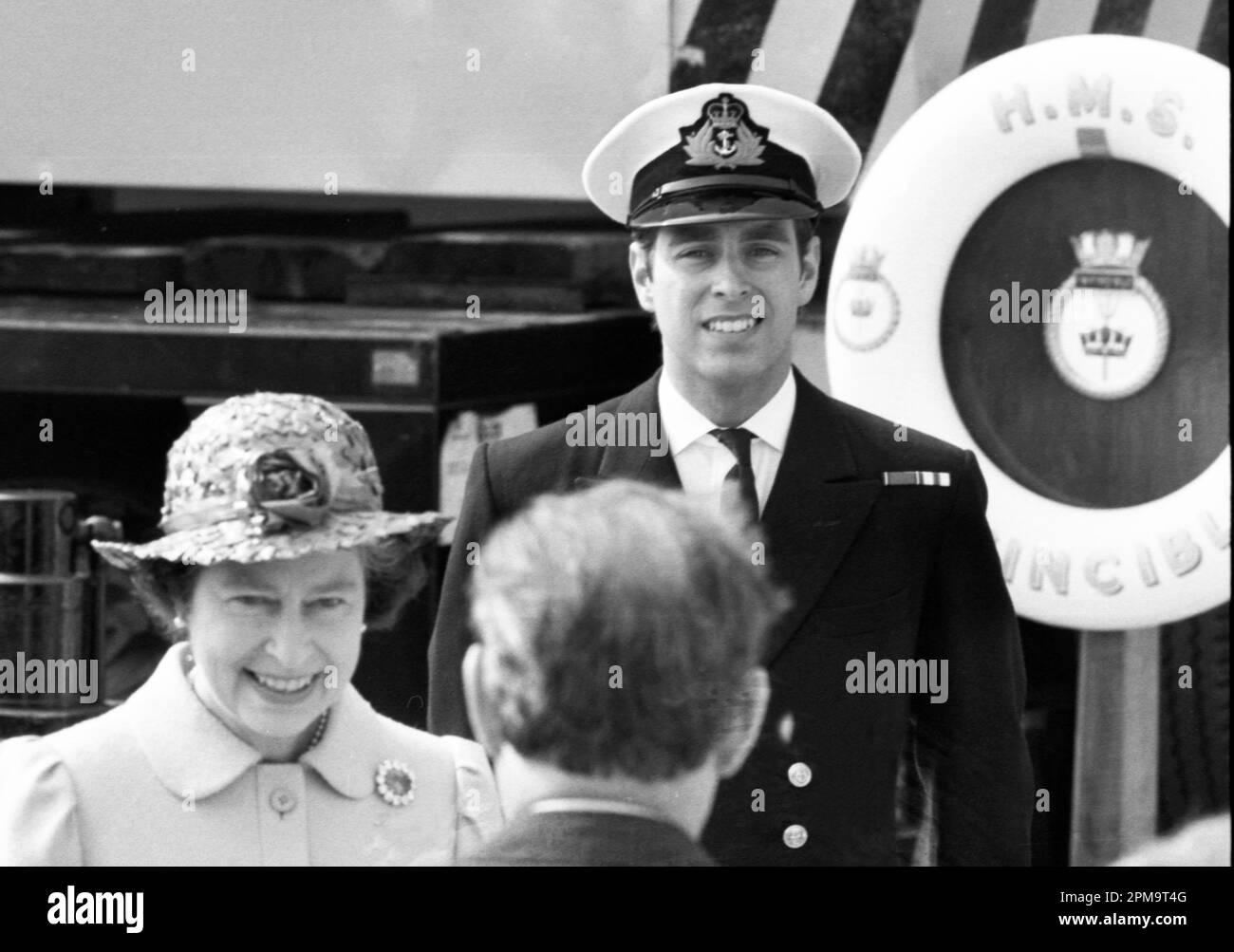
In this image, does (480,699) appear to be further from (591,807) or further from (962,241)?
(962,241)

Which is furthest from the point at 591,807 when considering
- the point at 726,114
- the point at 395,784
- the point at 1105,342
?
the point at 1105,342

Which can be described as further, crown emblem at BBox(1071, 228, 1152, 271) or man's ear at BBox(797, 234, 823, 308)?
crown emblem at BBox(1071, 228, 1152, 271)

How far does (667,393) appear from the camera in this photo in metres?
2.67

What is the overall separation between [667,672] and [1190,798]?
138 centimetres

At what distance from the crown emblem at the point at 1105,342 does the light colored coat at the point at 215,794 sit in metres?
1.09

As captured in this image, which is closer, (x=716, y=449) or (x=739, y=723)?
(x=739, y=723)

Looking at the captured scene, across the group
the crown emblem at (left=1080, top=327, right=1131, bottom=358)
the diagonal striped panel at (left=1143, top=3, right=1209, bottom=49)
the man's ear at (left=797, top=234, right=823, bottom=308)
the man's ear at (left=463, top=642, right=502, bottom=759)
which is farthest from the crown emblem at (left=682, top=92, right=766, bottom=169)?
the man's ear at (left=463, top=642, right=502, bottom=759)

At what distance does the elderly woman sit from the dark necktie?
50 cm

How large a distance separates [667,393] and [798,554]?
259 millimetres

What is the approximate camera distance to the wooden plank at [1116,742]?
2.99 m

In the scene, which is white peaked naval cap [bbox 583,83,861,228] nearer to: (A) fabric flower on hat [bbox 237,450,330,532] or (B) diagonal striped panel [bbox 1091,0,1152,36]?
(B) diagonal striped panel [bbox 1091,0,1152,36]

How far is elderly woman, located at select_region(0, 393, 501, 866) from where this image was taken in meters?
2.20

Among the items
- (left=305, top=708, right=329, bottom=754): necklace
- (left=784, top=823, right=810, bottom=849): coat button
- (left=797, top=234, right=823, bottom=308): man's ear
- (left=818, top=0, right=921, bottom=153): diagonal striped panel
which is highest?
(left=818, top=0, right=921, bottom=153): diagonal striped panel
